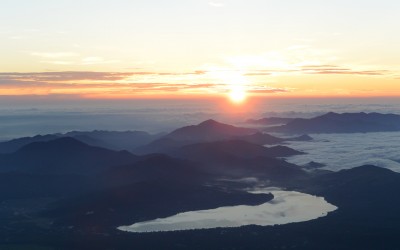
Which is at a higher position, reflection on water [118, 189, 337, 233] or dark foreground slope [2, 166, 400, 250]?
dark foreground slope [2, 166, 400, 250]

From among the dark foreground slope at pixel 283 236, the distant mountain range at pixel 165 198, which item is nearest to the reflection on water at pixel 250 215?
the distant mountain range at pixel 165 198

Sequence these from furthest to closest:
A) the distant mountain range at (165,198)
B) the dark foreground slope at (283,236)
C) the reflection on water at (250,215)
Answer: the reflection on water at (250,215), the distant mountain range at (165,198), the dark foreground slope at (283,236)

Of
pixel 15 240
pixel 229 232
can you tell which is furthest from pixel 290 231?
pixel 15 240

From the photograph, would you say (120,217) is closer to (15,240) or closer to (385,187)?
(15,240)

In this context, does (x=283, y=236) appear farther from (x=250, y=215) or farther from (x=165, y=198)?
(x=165, y=198)

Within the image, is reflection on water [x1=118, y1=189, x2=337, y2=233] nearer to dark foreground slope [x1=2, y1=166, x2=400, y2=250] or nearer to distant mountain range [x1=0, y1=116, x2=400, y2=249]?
distant mountain range [x1=0, y1=116, x2=400, y2=249]

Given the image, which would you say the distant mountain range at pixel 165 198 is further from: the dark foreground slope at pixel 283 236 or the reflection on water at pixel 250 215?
the reflection on water at pixel 250 215

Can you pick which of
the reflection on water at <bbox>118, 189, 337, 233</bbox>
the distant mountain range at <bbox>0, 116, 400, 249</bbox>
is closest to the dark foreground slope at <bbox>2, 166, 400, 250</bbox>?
the distant mountain range at <bbox>0, 116, 400, 249</bbox>

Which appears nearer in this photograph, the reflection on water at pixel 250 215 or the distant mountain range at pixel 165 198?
the distant mountain range at pixel 165 198

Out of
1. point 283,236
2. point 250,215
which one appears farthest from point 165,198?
point 283,236
